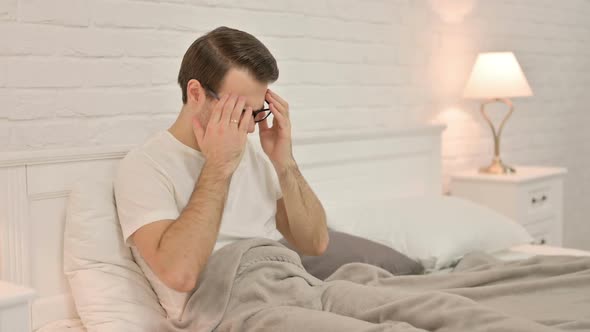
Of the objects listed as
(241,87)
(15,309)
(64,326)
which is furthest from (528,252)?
(15,309)

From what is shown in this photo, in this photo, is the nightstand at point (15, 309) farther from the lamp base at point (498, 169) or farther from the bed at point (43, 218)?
the lamp base at point (498, 169)

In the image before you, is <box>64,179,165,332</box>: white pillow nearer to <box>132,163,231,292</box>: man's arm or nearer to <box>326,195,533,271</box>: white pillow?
<box>132,163,231,292</box>: man's arm

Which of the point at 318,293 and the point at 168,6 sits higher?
the point at 168,6

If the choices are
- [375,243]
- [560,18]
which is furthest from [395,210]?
[560,18]

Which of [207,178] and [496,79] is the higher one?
[496,79]

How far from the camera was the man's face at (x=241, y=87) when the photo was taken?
6.26 ft

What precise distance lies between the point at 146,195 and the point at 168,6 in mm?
806

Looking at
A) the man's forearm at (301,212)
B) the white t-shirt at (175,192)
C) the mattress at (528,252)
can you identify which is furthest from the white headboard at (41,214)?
the mattress at (528,252)

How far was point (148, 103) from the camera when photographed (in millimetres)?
2369

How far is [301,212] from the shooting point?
6.97 feet

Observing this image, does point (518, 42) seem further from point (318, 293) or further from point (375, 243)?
point (318, 293)

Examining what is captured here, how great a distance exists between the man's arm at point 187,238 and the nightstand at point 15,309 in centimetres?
28

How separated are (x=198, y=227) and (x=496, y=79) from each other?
2.09 metres

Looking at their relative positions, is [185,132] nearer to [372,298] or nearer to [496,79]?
[372,298]
